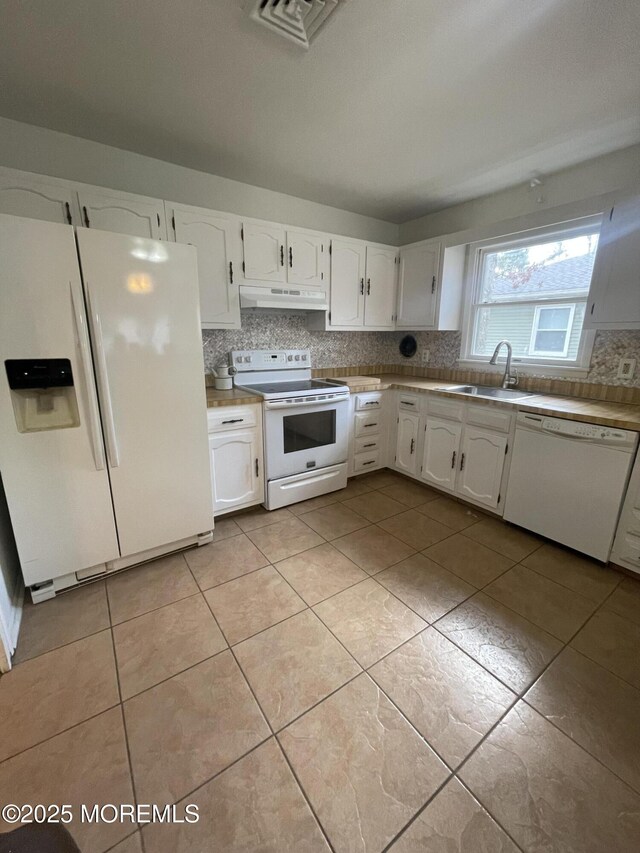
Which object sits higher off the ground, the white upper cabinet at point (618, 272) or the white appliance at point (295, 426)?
the white upper cabinet at point (618, 272)

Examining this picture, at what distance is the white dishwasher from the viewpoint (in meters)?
1.91

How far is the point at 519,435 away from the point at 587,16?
1893mm

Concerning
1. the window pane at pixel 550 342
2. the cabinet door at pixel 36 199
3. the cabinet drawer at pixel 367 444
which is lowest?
the cabinet drawer at pixel 367 444

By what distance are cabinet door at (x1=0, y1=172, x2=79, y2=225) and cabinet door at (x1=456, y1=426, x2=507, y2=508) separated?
2.90 m

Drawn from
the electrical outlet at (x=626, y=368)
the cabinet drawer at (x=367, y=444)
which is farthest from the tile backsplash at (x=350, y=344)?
the cabinet drawer at (x=367, y=444)

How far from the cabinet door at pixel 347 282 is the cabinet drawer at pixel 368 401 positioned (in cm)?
70

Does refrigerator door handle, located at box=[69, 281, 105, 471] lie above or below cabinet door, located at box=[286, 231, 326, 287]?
below

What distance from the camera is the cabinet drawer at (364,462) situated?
3.19 m

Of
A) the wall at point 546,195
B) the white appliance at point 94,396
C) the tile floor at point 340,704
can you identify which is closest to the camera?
the tile floor at point 340,704

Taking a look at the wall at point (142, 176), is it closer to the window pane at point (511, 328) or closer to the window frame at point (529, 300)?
the window frame at point (529, 300)

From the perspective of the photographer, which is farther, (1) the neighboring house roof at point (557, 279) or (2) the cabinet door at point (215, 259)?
(1) the neighboring house roof at point (557, 279)

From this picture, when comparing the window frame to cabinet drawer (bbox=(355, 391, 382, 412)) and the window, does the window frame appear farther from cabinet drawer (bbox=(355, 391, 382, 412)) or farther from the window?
cabinet drawer (bbox=(355, 391, 382, 412))

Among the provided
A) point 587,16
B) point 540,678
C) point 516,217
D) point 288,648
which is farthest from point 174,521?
point 516,217

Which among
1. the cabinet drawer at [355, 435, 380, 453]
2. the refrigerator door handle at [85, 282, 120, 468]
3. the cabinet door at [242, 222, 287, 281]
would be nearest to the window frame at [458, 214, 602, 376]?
the cabinet drawer at [355, 435, 380, 453]
